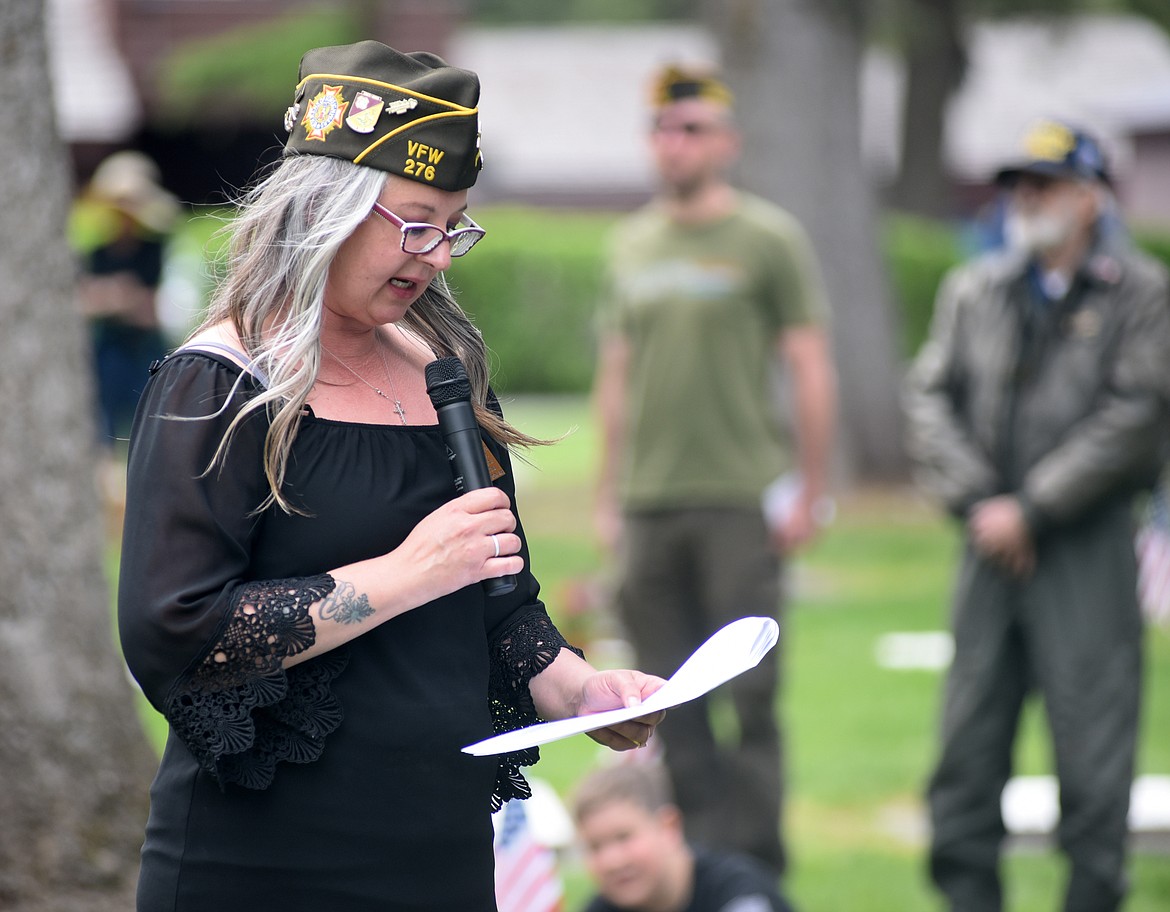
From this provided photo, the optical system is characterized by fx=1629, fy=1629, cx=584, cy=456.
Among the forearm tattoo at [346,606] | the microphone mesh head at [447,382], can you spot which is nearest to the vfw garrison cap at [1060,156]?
the microphone mesh head at [447,382]

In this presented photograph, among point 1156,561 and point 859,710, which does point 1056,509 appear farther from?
point 1156,561

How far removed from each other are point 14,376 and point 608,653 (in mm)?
4820

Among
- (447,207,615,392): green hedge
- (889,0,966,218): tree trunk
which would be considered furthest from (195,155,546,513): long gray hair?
(447,207,615,392): green hedge

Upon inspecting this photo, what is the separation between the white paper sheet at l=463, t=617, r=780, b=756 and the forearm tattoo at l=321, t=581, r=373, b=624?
25 cm

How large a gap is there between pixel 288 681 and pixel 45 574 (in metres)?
1.89

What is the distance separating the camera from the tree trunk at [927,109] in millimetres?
20938

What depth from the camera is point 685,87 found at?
573 cm

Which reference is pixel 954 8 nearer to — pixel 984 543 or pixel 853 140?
pixel 853 140

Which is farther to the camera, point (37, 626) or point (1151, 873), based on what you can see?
point (1151, 873)

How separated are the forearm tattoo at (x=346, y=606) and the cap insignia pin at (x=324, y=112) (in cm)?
66

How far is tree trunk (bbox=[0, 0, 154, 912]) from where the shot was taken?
3943 millimetres

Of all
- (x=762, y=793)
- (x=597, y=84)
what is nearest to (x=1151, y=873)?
Result: (x=762, y=793)

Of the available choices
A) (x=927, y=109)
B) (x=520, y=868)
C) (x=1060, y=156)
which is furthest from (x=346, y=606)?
(x=927, y=109)

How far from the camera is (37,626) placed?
13.1 feet
